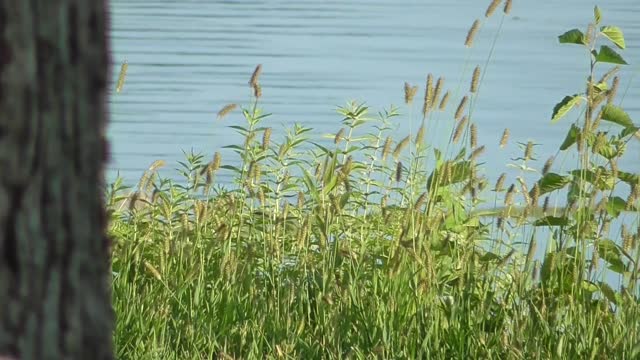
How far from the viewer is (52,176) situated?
2.62 metres

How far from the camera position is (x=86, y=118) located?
266 centimetres

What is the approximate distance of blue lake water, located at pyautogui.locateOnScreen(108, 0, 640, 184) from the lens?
11727mm

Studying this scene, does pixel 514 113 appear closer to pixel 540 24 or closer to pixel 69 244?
pixel 540 24

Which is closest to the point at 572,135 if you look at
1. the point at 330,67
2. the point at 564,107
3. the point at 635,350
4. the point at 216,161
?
the point at 564,107

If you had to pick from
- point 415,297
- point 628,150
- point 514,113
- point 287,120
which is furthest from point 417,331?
point 514,113

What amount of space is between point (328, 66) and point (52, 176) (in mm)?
13762

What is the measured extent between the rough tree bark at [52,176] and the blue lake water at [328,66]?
18.9 feet

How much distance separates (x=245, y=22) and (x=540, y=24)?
4.06 meters

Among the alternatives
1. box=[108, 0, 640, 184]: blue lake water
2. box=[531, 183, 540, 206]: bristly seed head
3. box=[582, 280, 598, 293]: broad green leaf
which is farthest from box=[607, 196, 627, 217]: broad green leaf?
box=[108, 0, 640, 184]: blue lake water

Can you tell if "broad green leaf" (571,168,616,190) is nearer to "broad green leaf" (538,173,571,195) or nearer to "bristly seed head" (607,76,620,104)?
"broad green leaf" (538,173,571,195)

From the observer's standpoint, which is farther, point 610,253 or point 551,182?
point 551,182

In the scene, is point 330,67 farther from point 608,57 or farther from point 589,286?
point 589,286

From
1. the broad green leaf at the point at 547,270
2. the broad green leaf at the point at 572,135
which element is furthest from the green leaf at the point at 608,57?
the broad green leaf at the point at 547,270

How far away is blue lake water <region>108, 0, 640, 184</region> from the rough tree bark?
5752 millimetres
